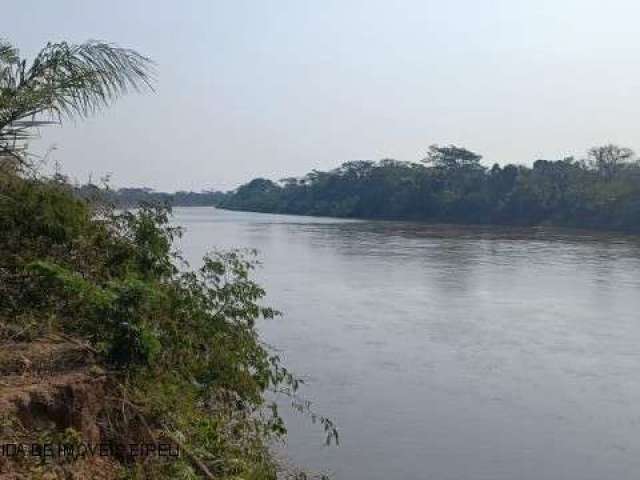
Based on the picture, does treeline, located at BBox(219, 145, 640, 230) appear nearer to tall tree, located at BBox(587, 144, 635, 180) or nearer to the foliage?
tall tree, located at BBox(587, 144, 635, 180)

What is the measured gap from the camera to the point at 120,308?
4238 mm

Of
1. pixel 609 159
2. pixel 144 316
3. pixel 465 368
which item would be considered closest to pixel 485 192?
pixel 609 159

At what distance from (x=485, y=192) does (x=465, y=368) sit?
57142mm

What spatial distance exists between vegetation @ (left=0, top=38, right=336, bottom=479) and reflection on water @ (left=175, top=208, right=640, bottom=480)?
1.96 meters

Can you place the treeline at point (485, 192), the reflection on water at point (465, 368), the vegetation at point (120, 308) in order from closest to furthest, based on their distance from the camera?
the vegetation at point (120, 308)
the reflection on water at point (465, 368)
the treeline at point (485, 192)

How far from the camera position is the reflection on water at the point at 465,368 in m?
7.44

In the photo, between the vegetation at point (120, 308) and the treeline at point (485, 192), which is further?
the treeline at point (485, 192)

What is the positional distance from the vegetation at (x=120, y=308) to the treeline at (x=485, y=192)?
48769mm

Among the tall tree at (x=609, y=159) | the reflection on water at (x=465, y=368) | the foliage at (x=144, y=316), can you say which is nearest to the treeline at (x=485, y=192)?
the tall tree at (x=609, y=159)

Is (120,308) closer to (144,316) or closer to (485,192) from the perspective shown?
(144,316)

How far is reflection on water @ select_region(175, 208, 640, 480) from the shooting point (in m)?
7.44

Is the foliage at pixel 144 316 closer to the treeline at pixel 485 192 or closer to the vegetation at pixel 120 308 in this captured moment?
the vegetation at pixel 120 308

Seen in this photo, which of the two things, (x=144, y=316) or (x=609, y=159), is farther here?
(x=609, y=159)

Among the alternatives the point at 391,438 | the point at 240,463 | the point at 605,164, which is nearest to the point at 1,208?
the point at 240,463
